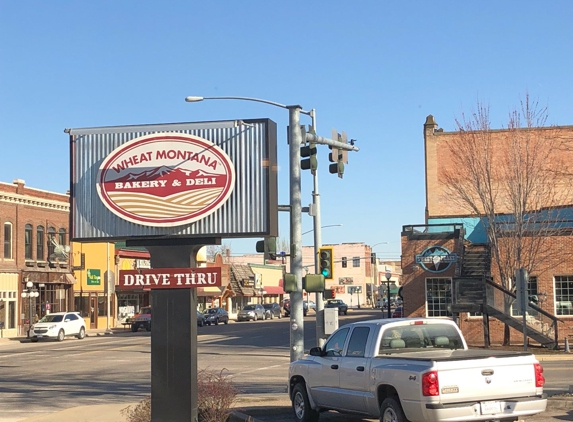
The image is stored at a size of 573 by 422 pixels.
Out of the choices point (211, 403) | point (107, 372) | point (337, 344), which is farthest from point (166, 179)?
point (107, 372)

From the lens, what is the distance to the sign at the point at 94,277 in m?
62.2

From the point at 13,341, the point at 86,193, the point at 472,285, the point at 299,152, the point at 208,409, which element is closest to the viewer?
the point at 208,409

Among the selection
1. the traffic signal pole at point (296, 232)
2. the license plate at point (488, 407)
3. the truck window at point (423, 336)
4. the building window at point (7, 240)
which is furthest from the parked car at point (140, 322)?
the license plate at point (488, 407)

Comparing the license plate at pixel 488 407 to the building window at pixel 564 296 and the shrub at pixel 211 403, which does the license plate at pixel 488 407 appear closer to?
the shrub at pixel 211 403

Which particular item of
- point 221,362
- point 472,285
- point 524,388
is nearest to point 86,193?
point 524,388

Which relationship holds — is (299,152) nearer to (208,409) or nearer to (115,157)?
(115,157)

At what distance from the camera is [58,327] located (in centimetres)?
4597

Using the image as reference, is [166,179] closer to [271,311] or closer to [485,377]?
[485,377]

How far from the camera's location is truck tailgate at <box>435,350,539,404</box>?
9.62 m

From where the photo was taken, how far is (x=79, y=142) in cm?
1362

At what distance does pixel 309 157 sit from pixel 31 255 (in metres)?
39.3

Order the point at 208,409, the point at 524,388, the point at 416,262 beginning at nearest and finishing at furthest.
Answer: the point at 524,388
the point at 208,409
the point at 416,262

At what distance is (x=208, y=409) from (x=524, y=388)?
200 inches

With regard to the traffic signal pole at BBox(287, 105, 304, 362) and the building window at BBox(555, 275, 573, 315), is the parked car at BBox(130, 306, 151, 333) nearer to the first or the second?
the building window at BBox(555, 275, 573, 315)
